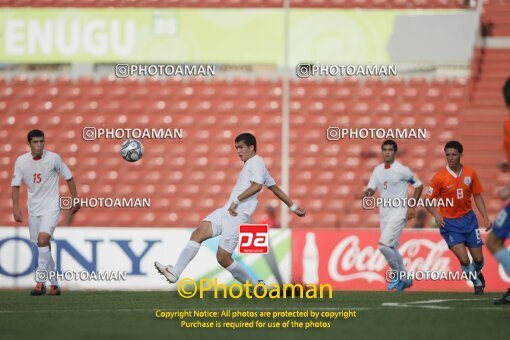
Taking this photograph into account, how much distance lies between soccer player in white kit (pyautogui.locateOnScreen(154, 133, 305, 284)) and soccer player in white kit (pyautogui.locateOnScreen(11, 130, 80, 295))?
69.9 inches

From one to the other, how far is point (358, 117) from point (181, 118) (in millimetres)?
2931

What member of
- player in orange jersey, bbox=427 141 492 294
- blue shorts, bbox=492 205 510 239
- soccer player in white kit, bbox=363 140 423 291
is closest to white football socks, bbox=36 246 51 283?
soccer player in white kit, bbox=363 140 423 291

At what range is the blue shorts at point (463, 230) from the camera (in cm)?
1180

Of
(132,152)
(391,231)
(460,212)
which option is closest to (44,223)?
(132,152)

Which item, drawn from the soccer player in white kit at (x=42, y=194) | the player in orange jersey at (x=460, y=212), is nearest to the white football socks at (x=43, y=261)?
the soccer player in white kit at (x=42, y=194)

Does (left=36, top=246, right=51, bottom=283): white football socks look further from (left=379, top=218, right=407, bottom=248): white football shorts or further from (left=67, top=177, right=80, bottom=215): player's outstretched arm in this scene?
(left=379, top=218, right=407, bottom=248): white football shorts

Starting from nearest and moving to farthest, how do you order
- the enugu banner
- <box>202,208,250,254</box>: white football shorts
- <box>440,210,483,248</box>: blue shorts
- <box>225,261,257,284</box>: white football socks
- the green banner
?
1. <box>202,208,250,254</box>: white football shorts
2. <box>225,261,257,284</box>: white football socks
3. <box>440,210,483,248</box>: blue shorts
4. the enugu banner
5. the green banner

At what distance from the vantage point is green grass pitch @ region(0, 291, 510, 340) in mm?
7031

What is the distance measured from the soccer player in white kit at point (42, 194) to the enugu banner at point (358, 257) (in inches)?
150

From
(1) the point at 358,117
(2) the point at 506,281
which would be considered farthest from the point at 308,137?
(2) the point at 506,281

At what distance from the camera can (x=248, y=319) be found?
26.3 feet

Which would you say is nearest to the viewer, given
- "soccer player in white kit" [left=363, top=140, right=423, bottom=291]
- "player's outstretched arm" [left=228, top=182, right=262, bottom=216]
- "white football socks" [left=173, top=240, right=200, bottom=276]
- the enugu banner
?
"player's outstretched arm" [left=228, top=182, right=262, bottom=216]

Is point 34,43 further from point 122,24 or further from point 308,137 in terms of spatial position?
point 308,137

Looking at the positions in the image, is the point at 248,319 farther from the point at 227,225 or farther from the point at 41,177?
the point at 41,177
